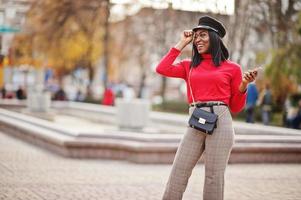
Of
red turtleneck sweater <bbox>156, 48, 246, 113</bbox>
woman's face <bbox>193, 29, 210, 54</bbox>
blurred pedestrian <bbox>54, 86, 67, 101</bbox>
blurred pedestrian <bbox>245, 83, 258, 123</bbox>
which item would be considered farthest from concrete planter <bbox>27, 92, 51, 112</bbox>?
woman's face <bbox>193, 29, 210, 54</bbox>

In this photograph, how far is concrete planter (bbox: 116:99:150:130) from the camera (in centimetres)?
1727

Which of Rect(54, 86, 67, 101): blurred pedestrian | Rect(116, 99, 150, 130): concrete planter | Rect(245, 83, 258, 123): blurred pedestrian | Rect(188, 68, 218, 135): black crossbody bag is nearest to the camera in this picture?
Rect(188, 68, 218, 135): black crossbody bag

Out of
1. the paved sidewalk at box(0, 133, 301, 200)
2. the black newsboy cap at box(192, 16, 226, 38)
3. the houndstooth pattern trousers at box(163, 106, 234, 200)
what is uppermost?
the black newsboy cap at box(192, 16, 226, 38)

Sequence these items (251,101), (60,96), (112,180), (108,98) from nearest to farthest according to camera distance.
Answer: (112,180), (251,101), (108,98), (60,96)

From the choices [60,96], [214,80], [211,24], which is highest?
[211,24]

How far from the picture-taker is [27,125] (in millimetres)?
17266

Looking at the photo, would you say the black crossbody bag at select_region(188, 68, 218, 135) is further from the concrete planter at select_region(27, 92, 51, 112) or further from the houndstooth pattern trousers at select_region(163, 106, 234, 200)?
the concrete planter at select_region(27, 92, 51, 112)

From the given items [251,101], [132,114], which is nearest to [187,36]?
[132,114]

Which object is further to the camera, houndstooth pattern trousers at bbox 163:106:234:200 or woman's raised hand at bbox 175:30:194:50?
woman's raised hand at bbox 175:30:194:50

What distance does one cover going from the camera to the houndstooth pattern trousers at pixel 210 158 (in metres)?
6.26

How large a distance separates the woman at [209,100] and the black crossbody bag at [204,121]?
0.07 m

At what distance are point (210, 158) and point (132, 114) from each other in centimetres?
1106

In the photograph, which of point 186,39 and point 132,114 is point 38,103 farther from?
point 186,39

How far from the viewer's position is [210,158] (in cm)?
626
